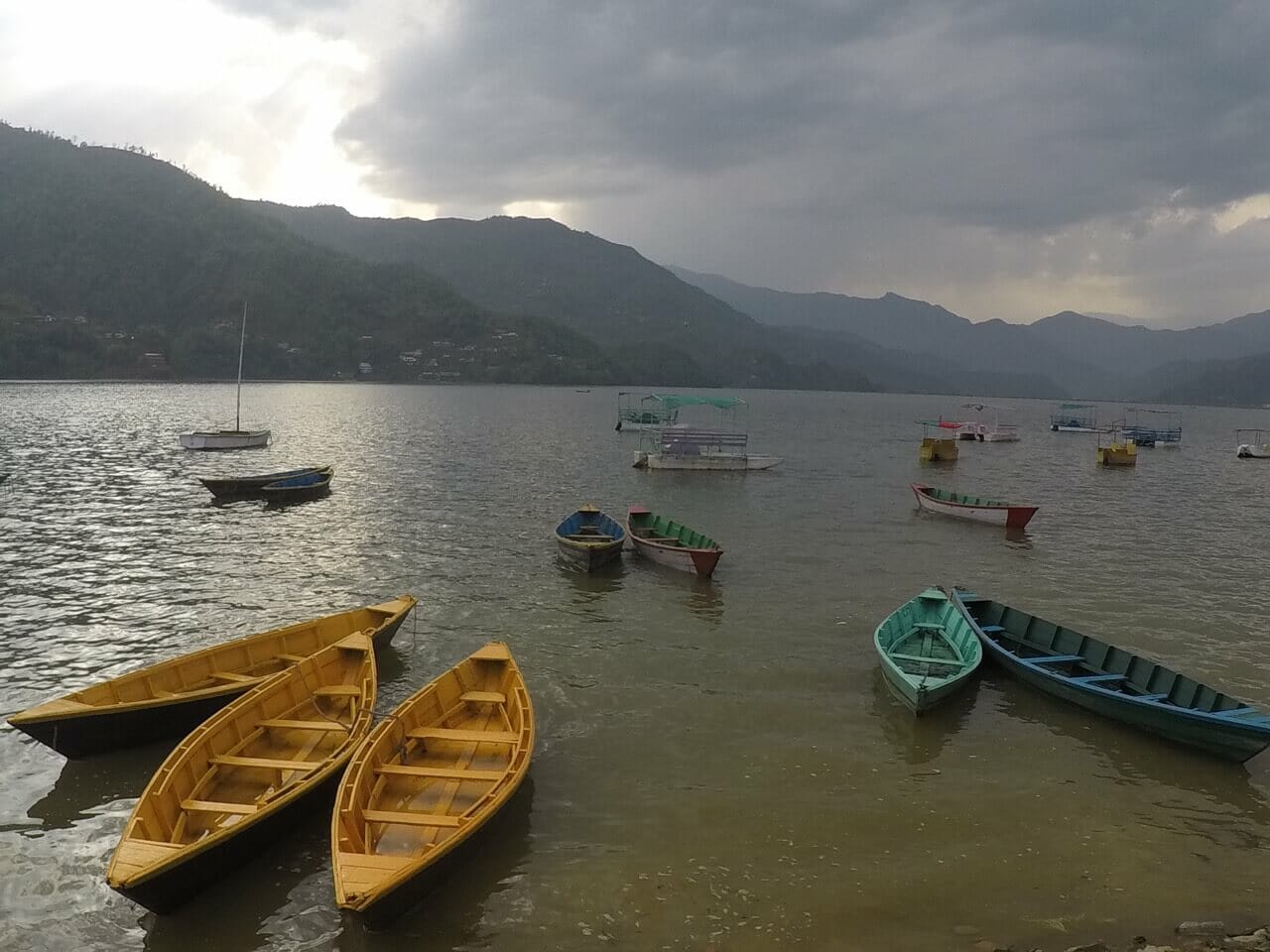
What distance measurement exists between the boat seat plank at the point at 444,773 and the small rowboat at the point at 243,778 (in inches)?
34.1

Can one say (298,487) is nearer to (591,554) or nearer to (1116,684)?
(591,554)

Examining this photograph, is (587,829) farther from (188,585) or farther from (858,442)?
(858,442)

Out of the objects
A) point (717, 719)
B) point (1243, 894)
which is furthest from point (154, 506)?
point (1243, 894)

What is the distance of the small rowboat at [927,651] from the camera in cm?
1666

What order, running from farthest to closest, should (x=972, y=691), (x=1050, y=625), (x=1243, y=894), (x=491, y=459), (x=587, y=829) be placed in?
(x=491, y=459), (x=1050, y=625), (x=972, y=691), (x=587, y=829), (x=1243, y=894)

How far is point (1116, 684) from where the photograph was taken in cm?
1753

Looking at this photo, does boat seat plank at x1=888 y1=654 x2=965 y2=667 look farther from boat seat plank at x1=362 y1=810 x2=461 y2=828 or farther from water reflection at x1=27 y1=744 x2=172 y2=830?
water reflection at x1=27 y1=744 x2=172 y2=830

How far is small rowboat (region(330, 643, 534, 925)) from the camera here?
917 centimetres

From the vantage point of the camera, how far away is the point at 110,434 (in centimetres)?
7338

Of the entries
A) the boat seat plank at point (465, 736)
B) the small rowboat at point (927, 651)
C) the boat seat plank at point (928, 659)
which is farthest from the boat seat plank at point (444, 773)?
the boat seat plank at point (928, 659)

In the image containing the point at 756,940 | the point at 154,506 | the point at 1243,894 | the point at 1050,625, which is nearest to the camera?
the point at 756,940

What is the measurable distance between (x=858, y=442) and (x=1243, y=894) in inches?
3744

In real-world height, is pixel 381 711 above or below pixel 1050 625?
below

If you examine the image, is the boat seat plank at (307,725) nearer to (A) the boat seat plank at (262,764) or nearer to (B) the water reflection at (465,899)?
(A) the boat seat plank at (262,764)
